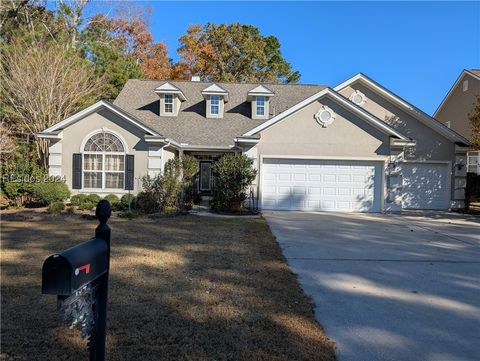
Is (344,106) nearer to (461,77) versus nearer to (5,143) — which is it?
(461,77)

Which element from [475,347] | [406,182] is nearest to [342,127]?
[406,182]

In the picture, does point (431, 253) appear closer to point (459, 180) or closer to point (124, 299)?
point (124, 299)

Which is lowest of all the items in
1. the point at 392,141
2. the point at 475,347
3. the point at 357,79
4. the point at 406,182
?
the point at 475,347

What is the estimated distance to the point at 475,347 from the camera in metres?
3.84

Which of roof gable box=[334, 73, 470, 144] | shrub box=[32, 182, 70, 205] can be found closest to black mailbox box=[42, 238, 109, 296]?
shrub box=[32, 182, 70, 205]

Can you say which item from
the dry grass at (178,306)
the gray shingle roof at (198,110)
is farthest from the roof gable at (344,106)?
the dry grass at (178,306)

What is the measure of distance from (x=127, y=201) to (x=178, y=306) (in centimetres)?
1094

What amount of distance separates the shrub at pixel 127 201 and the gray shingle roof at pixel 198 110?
13.3ft

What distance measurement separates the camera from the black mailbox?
1883mm

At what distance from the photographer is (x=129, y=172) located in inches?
617

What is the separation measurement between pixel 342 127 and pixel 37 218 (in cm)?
1206

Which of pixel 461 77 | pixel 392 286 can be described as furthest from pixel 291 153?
pixel 461 77

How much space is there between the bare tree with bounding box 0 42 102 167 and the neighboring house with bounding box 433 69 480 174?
21.6 metres

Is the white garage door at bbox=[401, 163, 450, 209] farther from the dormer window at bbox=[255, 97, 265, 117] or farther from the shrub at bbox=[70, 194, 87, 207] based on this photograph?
the shrub at bbox=[70, 194, 87, 207]
